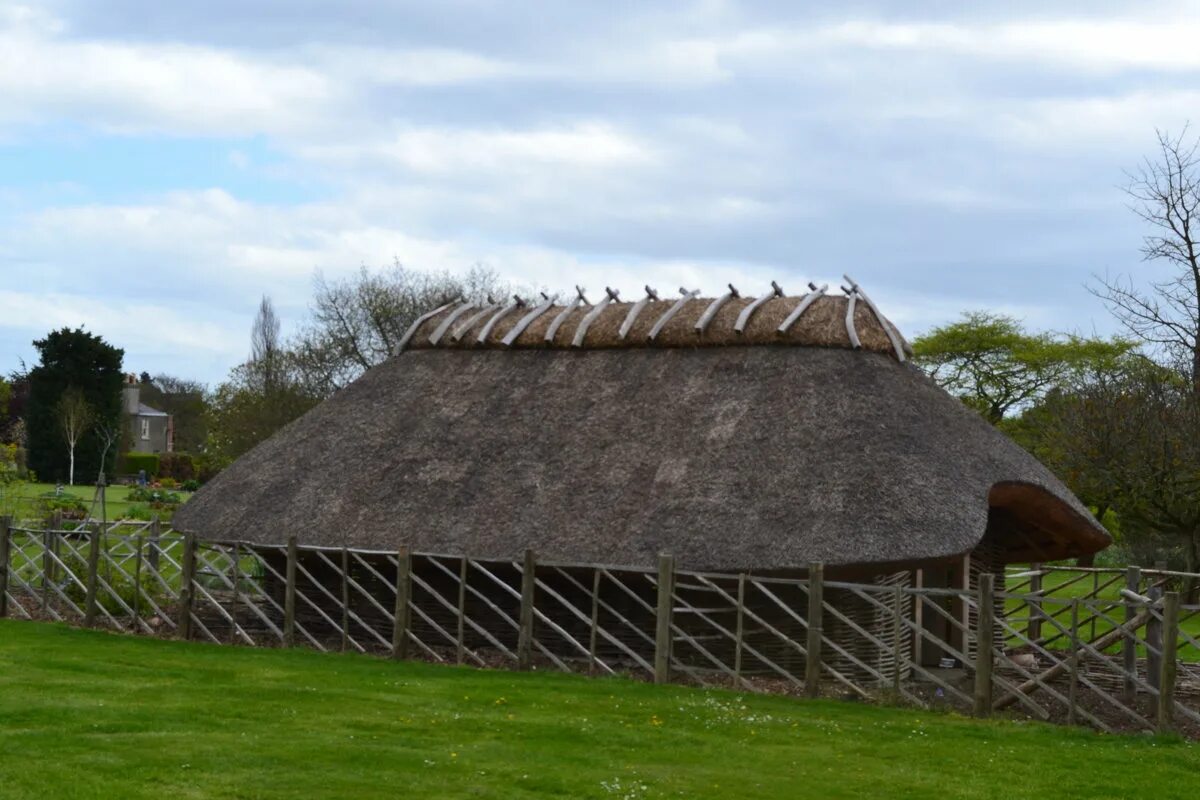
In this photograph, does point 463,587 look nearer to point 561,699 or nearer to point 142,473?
point 561,699

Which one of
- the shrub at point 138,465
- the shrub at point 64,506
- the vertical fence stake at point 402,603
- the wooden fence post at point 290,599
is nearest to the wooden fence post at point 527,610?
the vertical fence stake at point 402,603

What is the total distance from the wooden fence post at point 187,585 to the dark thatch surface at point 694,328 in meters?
6.01

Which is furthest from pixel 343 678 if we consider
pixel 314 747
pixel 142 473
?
pixel 142 473

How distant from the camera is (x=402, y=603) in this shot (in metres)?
19.7

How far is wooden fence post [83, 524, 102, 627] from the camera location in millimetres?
22578

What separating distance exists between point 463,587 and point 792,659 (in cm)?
425

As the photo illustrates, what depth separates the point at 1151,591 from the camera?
1950 cm

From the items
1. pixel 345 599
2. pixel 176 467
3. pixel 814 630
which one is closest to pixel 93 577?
pixel 345 599

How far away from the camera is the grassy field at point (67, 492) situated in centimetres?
3180

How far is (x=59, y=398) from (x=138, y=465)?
743 centimetres

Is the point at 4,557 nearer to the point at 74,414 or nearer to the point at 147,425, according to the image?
the point at 74,414

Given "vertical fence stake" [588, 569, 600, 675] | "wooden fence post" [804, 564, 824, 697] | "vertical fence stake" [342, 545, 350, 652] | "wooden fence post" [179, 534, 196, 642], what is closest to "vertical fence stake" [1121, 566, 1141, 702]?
"wooden fence post" [804, 564, 824, 697]

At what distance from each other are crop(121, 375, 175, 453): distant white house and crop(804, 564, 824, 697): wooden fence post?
255 feet

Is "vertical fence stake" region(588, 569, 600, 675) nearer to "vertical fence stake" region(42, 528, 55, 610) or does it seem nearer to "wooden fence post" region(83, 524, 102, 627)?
"wooden fence post" region(83, 524, 102, 627)
